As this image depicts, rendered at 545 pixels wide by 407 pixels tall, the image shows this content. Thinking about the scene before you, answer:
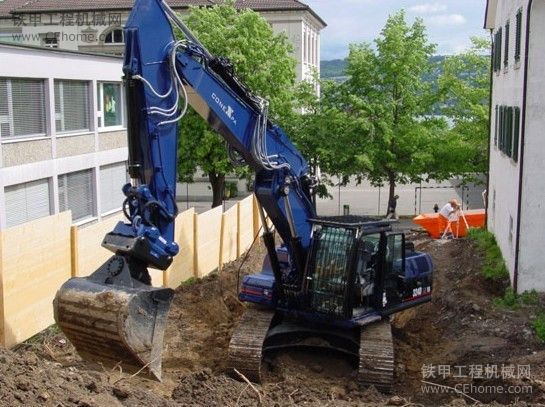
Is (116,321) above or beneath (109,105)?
beneath

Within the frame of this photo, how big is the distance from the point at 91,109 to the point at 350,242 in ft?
55.1

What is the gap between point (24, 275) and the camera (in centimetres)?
1225

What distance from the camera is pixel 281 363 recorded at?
11484 mm

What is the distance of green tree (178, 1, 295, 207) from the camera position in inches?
1212

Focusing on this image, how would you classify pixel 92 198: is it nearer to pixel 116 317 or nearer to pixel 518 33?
pixel 518 33

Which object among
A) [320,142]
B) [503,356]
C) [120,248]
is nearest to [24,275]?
[120,248]

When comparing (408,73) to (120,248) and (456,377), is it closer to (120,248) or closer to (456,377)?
(456,377)

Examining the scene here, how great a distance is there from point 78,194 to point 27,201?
3302 mm

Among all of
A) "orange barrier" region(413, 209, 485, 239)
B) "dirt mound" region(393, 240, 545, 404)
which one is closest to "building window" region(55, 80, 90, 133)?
"orange barrier" region(413, 209, 485, 239)

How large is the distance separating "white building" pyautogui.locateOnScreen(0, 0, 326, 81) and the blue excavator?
33.5 metres

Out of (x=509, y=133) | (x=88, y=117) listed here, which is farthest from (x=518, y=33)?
(x=88, y=117)

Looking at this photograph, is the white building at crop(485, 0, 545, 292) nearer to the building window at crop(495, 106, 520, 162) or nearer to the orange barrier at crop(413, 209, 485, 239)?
the building window at crop(495, 106, 520, 162)

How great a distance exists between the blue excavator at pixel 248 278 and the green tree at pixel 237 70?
59.7 feet

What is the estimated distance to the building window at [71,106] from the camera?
23844 mm
